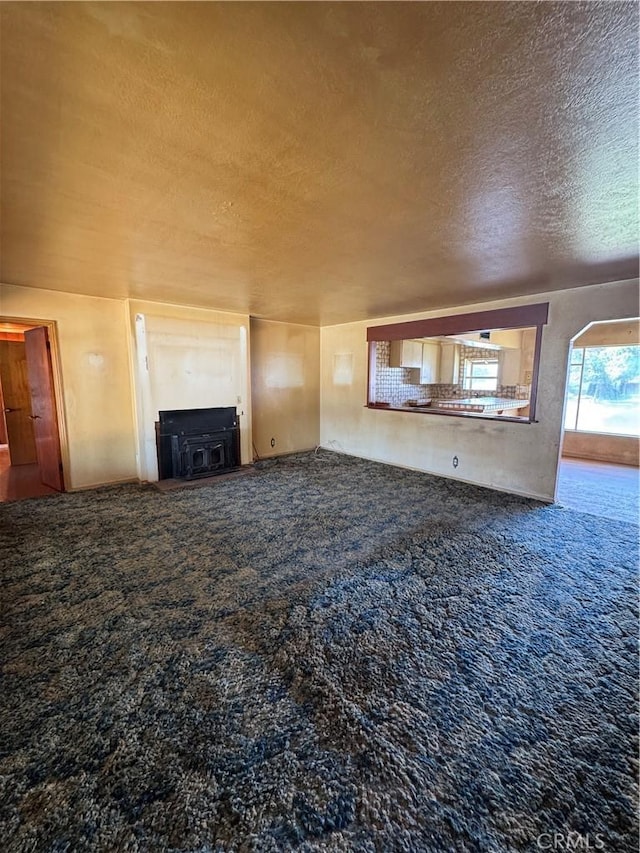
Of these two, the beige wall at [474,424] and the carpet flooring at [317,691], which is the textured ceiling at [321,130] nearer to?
the beige wall at [474,424]

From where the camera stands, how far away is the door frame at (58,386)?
4.14m

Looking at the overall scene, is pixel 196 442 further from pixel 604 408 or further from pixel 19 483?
pixel 604 408

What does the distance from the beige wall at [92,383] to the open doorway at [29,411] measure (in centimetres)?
14

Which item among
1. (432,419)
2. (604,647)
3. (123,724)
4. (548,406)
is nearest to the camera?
(123,724)

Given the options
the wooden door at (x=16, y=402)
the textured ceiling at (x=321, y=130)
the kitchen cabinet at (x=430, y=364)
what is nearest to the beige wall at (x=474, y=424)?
the textured ceiling at (x=321, y=130)

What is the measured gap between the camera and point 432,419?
17.5 feet

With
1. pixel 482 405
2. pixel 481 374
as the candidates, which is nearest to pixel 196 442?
pixel 482 405

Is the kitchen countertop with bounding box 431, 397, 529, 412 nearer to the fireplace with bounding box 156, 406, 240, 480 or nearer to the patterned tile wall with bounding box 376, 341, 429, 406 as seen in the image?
the patterned tile wall with bounding box 376, 341, 429, 406

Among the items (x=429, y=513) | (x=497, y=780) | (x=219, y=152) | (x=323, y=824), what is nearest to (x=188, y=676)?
(x=323, y=824)

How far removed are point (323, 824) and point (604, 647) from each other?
1.76m

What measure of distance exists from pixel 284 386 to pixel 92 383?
3.05 meters

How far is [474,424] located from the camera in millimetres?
4801

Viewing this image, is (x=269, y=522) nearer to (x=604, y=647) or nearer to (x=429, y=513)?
(x=429, y=513)

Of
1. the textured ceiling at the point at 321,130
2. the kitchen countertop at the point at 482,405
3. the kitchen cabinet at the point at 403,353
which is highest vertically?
the textured ceiling at the point at 321,130
